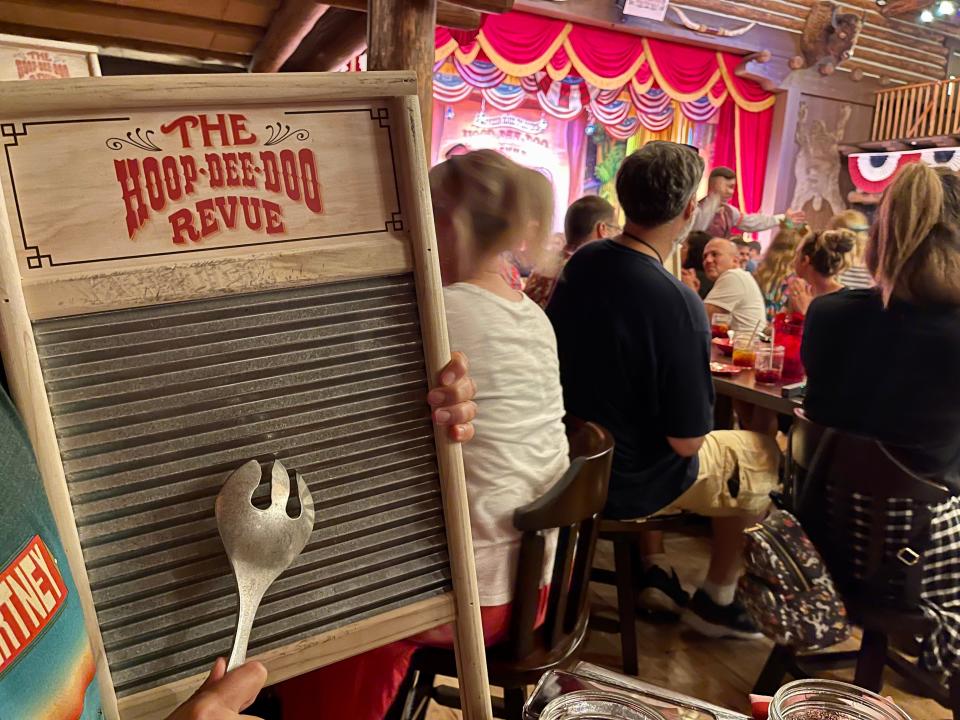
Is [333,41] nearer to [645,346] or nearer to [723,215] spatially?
[645,346]

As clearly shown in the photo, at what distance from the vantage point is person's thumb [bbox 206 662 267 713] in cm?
80

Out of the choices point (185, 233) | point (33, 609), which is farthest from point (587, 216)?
point (33, 609)

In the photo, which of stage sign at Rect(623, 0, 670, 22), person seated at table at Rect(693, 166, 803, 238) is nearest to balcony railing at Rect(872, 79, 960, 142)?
person seated at table at Rect(693, 166, 803, 238)

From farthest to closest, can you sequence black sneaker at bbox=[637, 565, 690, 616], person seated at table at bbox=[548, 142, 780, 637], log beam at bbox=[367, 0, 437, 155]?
black sneaker at bbox=[637, 565, 690, 616], person seated at table at bbox=[548, 142, 780, 637], log beam at bbox=[367, 0, 437, 155]

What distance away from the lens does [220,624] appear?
0.94 metres

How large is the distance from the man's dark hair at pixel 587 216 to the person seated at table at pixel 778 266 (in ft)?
4.61

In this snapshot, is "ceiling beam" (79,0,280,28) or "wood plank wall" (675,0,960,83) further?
"wood plank wall" (675,0,960,83)

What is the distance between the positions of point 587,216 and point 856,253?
1.41 m

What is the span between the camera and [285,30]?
275cm

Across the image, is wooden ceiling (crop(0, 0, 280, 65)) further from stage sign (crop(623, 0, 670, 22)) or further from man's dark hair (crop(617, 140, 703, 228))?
stage sign (crop(623, 0, 670, 22))

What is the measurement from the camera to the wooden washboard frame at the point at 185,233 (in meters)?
0.81

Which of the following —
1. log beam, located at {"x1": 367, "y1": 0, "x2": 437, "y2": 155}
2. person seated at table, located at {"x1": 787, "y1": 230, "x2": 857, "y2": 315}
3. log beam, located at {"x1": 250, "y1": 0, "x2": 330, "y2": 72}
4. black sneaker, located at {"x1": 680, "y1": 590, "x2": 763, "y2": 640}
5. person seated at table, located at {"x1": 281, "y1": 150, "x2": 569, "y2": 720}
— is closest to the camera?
person seated at table, located at {"x1": 281, "y1": 150, "x2": 569, "y2": 720}

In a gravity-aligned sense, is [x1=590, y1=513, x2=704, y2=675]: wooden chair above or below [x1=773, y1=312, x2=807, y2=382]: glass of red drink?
below

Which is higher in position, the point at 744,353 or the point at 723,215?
the point at 723,215
